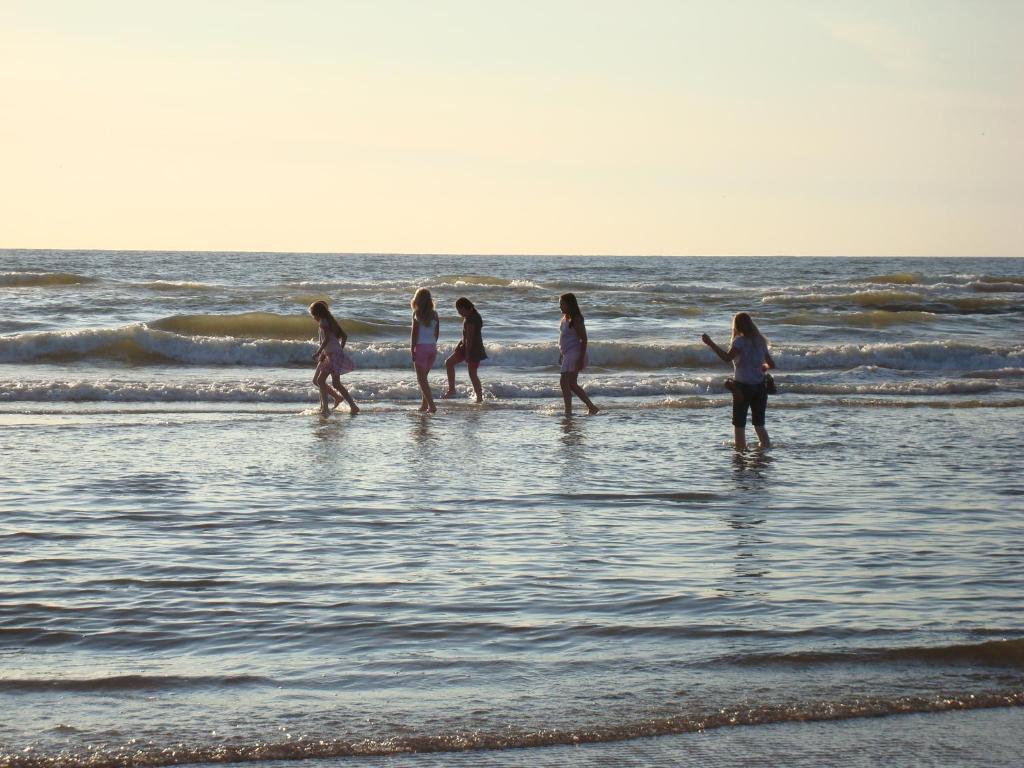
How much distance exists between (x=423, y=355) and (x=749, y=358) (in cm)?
539

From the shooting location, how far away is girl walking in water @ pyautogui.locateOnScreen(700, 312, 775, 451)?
12.6 meters

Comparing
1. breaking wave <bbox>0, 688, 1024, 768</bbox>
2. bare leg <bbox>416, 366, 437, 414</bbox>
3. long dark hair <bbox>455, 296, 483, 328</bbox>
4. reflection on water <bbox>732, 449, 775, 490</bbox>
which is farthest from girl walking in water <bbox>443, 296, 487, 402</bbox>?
breaking wave <bbox>0, 688, 1024, 768</bbox>

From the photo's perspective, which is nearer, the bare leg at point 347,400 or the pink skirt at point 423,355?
the bare leg at point 347,400

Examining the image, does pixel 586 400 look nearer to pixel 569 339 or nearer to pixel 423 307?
pixel 569 339

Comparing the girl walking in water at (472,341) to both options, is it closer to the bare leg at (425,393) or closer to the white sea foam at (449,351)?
the bare leg at (425,393)

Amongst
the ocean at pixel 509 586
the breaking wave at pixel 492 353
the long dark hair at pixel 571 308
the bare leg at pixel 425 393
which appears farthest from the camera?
the breaking wave at pixel 492 353

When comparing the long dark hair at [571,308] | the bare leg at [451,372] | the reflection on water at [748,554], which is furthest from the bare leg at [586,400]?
the reflection on water at [748,554]

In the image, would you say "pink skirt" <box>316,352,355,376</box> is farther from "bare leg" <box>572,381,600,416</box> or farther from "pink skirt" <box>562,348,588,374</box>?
"bare leg" <box>572,381,600,416</box>

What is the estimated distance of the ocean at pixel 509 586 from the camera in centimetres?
452

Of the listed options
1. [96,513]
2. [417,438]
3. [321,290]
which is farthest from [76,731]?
[321,290]

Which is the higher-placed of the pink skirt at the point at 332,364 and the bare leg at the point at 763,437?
the pink skirt at the point at 332,364

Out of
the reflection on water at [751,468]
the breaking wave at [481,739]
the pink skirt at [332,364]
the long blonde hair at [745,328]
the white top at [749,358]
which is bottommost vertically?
the reflection on water at [751,468]

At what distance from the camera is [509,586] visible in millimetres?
6605

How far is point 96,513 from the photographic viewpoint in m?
8.60
